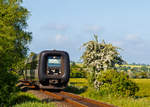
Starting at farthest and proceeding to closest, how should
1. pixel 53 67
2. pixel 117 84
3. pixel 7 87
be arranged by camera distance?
pixel 53 67, pixel 117 84, pixel 7 87

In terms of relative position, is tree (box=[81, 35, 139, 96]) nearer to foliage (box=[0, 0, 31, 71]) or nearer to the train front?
the train front

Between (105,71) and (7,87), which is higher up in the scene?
(105,71)

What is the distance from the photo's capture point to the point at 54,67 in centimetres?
2348

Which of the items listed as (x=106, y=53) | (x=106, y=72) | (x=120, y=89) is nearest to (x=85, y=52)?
(x=106, y=53)

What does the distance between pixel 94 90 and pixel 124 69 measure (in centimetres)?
265

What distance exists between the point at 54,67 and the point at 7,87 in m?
10.6

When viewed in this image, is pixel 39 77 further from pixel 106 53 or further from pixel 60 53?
pixel 106 53

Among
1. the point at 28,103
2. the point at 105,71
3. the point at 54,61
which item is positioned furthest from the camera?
the point at 54,61

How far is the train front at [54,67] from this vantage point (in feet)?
76.9

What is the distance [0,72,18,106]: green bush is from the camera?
12.8 metres

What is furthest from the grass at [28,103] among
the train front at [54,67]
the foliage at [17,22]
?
the foliage at [17,22]

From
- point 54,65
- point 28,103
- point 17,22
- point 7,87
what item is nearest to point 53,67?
point 54,65

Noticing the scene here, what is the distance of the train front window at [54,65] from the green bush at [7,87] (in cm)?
1020

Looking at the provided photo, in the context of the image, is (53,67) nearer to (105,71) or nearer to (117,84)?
(105,71)
